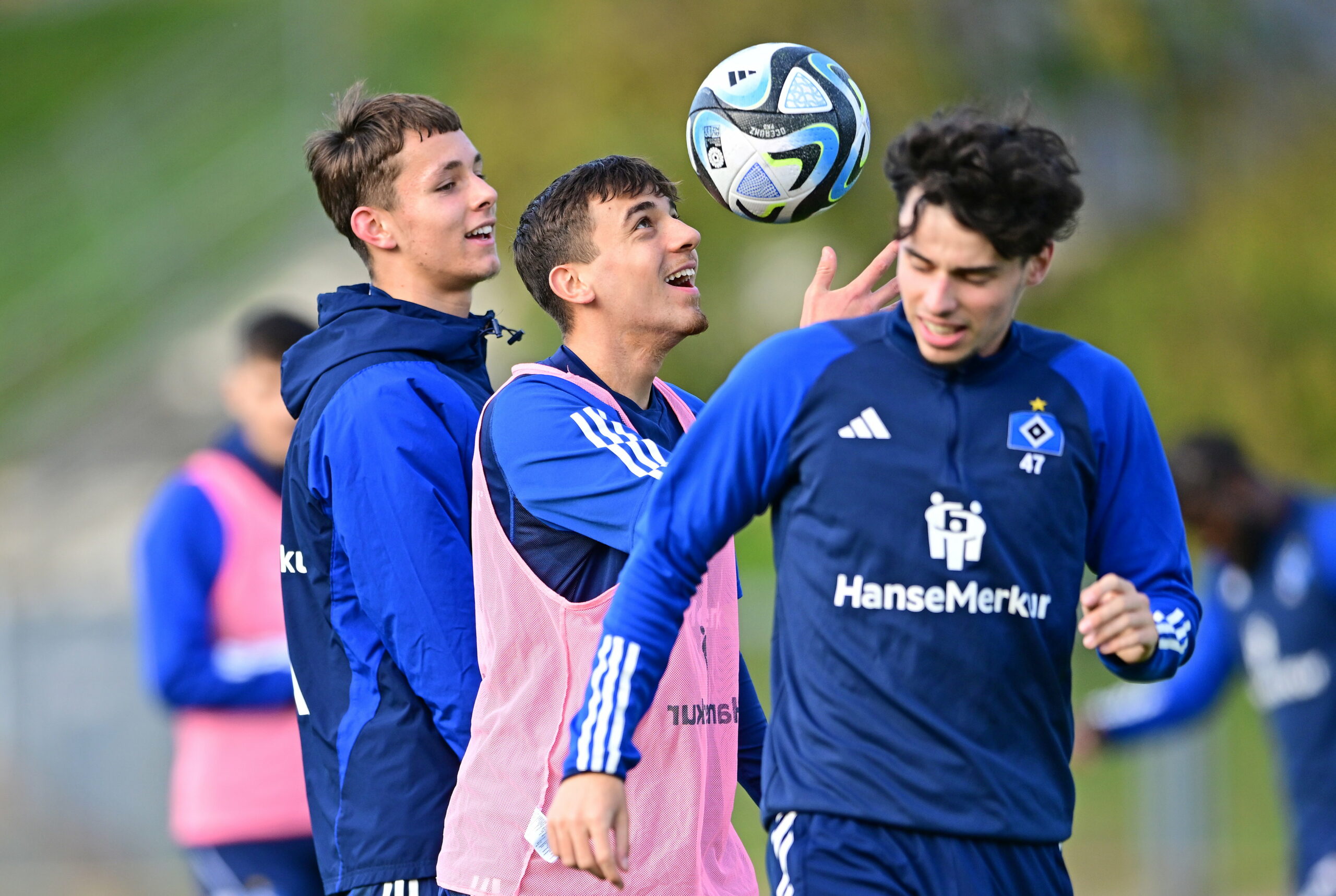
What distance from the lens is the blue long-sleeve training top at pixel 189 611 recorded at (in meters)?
6.54

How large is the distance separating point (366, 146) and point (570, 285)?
2.47ft

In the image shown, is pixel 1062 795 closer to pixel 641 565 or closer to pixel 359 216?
pixel 641 565

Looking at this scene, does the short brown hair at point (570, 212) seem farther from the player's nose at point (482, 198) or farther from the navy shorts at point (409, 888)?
the navy shorts at point (409, 888)

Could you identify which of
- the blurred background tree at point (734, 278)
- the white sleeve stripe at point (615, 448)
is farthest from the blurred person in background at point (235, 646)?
the blurred background tree at point (734, 278)

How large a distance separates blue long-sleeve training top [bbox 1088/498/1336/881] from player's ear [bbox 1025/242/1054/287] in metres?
4.57

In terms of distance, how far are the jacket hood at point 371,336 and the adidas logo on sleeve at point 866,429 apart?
4.19 ft

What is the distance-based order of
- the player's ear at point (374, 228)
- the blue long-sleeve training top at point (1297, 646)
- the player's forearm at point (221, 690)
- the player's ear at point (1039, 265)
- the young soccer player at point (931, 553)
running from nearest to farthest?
the young soccer player at point (931, 553) < the player's ear at point (1039, 265) < the player's ear at point (374, 228) < the player's forearm at point (221, 690) < the blue long-sleeve training top at point (1297, 646)

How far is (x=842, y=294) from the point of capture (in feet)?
12.6

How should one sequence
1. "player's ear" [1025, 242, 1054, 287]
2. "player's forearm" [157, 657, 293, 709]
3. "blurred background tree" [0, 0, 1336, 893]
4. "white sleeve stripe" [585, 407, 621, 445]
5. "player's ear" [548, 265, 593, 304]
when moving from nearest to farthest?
"player's ear" [1025, 242, 1054, 287], "white sleeve stripe" [585, 407, 621, 445], "player's ear" [548, 265, 593, 304], "player's forearm" [157, 657, 293, 709], "blurred background tree" [0, 0, 1336, 893]

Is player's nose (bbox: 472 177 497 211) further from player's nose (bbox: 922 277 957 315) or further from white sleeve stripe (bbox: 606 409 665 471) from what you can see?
player's nose (bbox: 922 277 957 315)

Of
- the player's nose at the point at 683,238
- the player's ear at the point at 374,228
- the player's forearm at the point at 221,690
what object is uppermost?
the player's ear at the point at 374,228

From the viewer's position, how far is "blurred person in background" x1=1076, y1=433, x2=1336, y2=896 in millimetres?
7371

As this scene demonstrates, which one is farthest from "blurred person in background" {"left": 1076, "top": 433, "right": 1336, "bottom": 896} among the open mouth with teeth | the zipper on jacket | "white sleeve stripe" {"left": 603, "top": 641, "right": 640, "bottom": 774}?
"white sleeve stripe" {"left": 603, "top": 641, "right": 640, "bottom": 774}

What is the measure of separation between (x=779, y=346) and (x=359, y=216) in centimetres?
157
